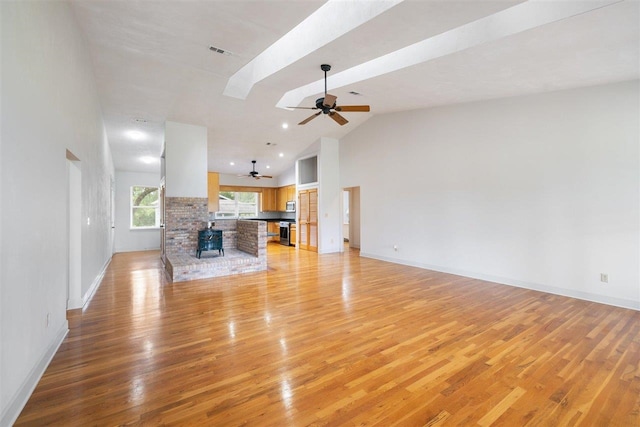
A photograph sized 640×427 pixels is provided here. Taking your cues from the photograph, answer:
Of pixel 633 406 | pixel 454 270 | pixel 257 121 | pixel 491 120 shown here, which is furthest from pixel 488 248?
pixel 257 121

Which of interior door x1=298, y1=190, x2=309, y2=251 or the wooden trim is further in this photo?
the wooden trim

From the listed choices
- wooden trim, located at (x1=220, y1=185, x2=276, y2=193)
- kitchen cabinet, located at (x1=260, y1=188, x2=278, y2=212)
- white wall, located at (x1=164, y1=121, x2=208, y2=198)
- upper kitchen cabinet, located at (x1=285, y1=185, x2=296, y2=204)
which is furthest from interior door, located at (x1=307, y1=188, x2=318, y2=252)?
wooden trim, located at (x1=220, y1=185, x2=276, y2=193)

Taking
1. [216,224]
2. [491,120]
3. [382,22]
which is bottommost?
[216,224]

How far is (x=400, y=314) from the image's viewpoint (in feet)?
A: 11.4

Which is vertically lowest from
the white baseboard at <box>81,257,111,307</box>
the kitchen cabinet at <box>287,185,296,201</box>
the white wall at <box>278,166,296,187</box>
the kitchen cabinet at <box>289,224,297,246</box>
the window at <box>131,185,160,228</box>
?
the white baseboard at <box>81,257,111,307</box>

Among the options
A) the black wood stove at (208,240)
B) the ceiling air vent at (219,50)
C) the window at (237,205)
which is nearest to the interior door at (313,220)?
the black wood stove at (208,240)

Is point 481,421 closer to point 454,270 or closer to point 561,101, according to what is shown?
point 454,270

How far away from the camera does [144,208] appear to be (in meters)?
9.25

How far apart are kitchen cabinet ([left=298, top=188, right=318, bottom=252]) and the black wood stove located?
10.3 ft

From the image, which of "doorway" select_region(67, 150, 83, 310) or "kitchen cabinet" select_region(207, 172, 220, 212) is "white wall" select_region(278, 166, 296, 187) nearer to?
"kitchen cabinet" select_region(207, 172, 220, 212)

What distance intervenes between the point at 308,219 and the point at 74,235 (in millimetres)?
5897

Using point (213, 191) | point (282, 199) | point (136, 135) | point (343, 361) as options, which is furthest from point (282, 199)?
point (343, 361)

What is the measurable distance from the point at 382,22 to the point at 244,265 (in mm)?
4599

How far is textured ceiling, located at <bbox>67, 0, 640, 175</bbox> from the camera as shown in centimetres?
275
